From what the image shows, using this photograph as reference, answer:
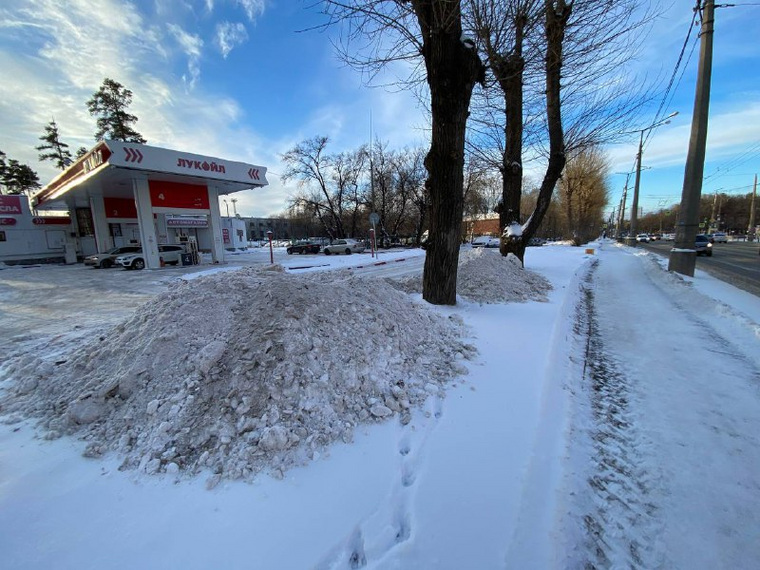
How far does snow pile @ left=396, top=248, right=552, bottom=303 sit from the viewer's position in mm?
7066

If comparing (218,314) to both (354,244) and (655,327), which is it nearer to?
(655,327)

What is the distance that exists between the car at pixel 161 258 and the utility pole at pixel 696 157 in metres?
24.3

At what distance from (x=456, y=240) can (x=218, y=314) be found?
411 cm

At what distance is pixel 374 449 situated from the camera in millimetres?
2465

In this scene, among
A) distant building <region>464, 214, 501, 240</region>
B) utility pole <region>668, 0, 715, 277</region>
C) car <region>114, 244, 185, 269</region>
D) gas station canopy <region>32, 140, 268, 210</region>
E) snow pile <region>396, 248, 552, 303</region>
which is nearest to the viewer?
snow pile <region>396, 248, 552, 303</region>

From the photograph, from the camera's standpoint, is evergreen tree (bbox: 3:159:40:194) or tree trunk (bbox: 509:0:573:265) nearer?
tree trunk (bbox: 509:0:573:265)

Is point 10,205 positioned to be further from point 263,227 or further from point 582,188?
point 263,227

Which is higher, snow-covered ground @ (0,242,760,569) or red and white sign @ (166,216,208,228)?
red and white sign @ (166,216,208,228)

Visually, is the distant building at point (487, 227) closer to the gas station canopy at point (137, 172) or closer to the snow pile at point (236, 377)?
the gas station canopy at point (137, 172)

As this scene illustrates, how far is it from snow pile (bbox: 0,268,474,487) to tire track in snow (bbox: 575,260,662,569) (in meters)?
1.39

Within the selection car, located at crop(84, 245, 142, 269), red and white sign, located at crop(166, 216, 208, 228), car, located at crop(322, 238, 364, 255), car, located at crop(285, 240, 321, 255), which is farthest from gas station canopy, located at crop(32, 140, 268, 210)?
car, located at crop(285, 240, 321, 255)

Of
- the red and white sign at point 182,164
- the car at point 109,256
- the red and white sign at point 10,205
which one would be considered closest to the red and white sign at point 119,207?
the car at point 109,256

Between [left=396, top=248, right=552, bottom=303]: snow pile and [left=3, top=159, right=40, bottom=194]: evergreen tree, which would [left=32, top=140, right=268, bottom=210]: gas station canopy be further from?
[left=3, top=159, right=40, bottom=194]: evergreen tree

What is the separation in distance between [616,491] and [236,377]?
2989mm
